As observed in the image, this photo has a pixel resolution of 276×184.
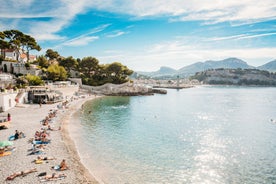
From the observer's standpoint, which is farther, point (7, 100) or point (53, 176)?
point (7, 100)

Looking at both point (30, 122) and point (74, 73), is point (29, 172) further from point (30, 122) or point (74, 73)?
point (74, 73)

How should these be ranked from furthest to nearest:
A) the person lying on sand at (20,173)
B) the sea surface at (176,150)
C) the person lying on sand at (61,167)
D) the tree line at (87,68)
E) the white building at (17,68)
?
the tree line at (87,68) < the white building at (17,68) < the sea surface at (176,150) < the person lying on sand at (61,167) < the person lying on sand at (20,173)

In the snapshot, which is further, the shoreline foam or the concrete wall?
the concrete wall

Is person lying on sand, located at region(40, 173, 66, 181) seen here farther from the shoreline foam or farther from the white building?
the white building

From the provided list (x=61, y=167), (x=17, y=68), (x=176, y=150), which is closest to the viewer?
(x=61, y=167)

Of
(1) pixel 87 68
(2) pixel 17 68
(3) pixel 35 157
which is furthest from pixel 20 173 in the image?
(1) pixel 87 68

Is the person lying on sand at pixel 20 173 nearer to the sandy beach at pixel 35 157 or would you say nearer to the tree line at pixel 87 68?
the sandy beach at pixel 35 157

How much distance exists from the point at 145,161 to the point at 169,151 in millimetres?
4599

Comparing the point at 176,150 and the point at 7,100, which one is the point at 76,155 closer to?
the point at 176,150

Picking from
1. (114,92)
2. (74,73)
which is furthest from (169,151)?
(74,73)

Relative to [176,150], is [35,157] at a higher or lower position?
higher

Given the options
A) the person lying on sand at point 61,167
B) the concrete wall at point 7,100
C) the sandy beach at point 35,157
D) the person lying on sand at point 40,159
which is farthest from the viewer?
the concrete wall at point 7,100

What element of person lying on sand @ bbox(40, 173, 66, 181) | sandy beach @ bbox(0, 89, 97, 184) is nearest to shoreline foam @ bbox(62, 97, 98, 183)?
sandy beach @ bbox(0, 89, 97, 184)

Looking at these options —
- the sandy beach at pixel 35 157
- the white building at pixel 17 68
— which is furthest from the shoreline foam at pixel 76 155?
the white building at pixel 17 68
